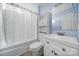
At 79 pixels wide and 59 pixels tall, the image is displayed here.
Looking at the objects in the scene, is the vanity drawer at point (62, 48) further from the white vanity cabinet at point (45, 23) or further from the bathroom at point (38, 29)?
the white vanity cabinet at point (45, 23)

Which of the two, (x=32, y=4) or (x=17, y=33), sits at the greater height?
(x=32, y=4)

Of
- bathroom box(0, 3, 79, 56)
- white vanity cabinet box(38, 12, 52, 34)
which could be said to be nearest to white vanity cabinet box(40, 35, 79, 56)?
bathroom box(0, 3, 79, 56)

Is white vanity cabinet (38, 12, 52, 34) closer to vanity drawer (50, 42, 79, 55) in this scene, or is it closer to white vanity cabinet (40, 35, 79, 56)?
white vanity cabinet (40, 35, 79, 56)

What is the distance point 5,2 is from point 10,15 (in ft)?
0.66

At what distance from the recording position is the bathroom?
1.34 m

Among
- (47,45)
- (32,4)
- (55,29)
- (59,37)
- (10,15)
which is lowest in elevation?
(47,45)

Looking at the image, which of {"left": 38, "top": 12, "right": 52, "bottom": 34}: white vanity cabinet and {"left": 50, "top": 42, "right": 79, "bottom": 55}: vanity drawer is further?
{"left": 38, "top": 12, "right": 52, "bottom": 34}: white vanity cabinet

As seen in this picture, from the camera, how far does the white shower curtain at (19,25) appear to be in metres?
1.35

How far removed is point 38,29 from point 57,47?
38 centimetres

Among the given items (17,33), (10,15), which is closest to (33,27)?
(17,33)

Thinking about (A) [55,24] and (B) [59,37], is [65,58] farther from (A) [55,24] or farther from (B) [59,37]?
(A) [55,24]

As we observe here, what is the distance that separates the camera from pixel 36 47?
141 cm

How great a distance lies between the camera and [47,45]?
1.40m

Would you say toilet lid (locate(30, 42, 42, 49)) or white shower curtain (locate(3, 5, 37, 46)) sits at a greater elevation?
white shower curtain (locate(3, 5, 37, 46))
